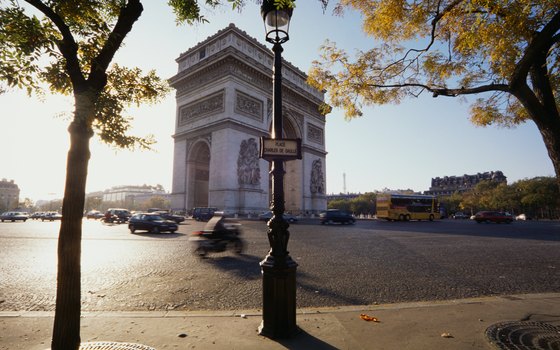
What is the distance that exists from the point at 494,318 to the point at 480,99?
15.4ft

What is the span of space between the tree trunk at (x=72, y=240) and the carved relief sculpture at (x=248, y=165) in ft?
97.4

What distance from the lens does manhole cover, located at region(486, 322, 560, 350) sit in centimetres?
336

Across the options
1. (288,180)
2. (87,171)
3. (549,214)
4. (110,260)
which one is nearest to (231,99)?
(288,180)

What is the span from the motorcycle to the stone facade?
2050 centimetres

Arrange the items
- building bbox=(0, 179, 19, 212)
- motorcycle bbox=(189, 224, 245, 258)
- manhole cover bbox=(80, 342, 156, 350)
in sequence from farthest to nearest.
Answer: building bbox=(0, 179, 19, 212) < motorcycle bbox=(189, 224, 245, 258) < manhole cover bbox=(80, 342, 156, 350)

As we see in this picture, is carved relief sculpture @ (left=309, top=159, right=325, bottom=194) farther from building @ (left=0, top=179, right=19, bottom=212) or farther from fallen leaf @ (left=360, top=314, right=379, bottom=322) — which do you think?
building @ (left=0, top=179, right=19, bottom=212)

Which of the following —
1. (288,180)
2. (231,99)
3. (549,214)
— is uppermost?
(231,99)

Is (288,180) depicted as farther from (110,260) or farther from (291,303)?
(291,303)

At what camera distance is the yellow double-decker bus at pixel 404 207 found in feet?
112

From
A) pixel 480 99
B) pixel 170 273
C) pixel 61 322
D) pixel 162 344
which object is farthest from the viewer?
pixel 170 273

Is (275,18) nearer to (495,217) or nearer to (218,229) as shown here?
(218,229)

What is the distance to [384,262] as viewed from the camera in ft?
28.5

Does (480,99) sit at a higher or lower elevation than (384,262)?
higher

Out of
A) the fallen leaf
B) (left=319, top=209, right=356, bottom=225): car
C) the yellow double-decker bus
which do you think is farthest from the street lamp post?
the yellow double-decker bus
